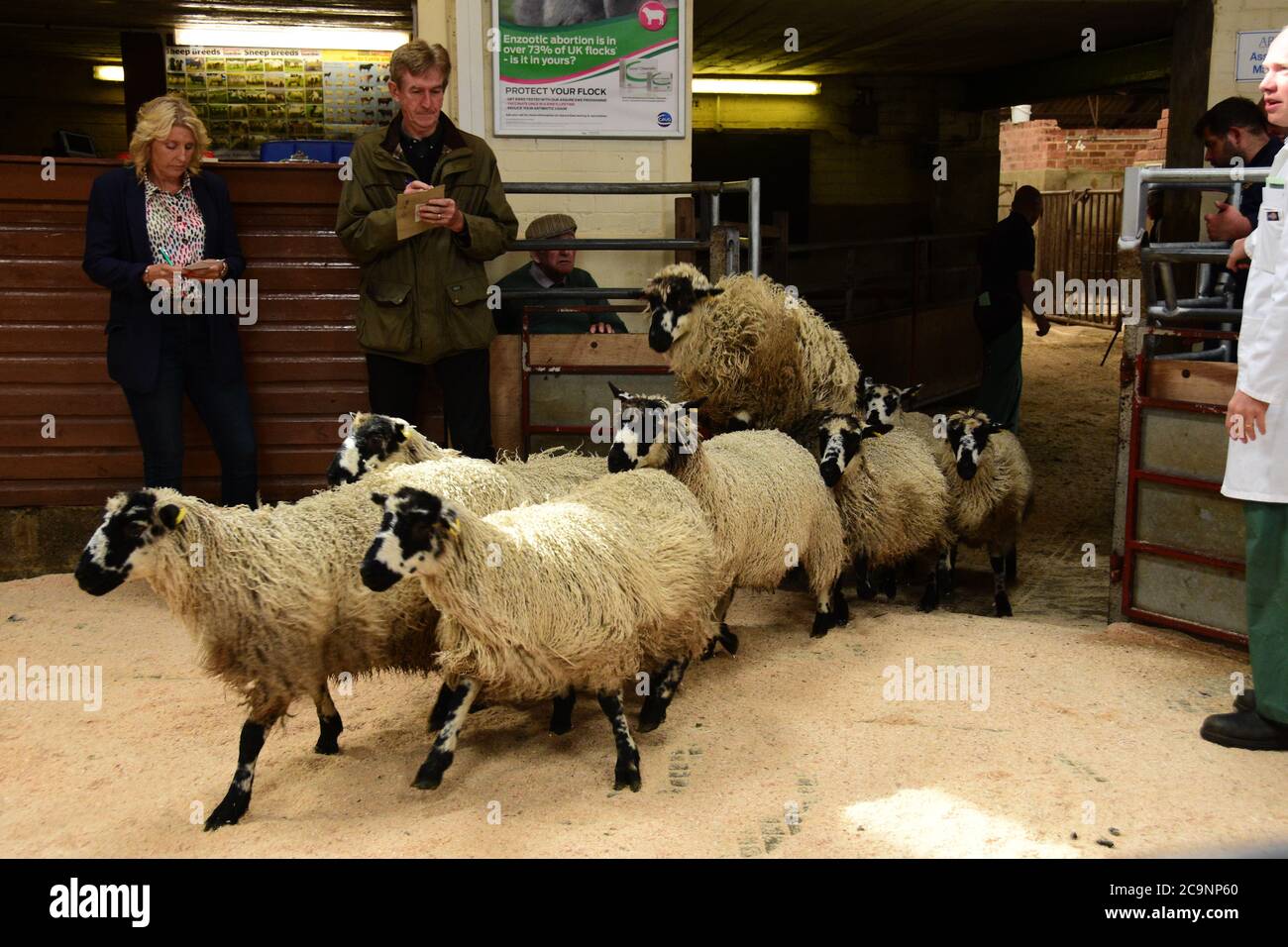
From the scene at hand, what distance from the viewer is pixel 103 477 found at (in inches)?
277

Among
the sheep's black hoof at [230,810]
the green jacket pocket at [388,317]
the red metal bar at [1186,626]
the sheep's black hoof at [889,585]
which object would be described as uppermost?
the green jacket pocket at [388,317]

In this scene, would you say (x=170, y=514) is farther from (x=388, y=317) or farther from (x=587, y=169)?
(x=587, y=169)

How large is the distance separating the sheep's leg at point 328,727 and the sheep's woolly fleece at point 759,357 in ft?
8.21

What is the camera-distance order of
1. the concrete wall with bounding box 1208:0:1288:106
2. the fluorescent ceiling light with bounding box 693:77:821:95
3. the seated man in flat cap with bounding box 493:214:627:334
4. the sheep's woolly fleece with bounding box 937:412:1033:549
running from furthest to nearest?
the fluorescent ceiling light with bounding box 693:77:821:95 < the concrete wall with bounding box 1208:0:1288:106 < the sheep's woolly fleece with bounding box 937:412:1033:549 < the seated man in flat cap with bounding box 493:214:627:334

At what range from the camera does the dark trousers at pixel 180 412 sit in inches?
231

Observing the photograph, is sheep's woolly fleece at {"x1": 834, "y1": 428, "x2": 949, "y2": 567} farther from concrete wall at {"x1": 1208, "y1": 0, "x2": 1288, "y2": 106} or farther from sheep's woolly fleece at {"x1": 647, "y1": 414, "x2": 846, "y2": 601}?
concrete wall at {"x1": 1208, "y1": 0, "x2": 1288, "y2": 106}

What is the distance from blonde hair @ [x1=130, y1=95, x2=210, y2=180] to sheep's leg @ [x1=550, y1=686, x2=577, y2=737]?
3204mm

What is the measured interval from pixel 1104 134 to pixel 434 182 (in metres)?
18.4

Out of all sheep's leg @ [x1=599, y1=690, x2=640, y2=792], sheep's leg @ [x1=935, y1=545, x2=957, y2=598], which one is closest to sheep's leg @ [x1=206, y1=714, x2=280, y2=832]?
sheep's leg @ [x1=599, y1=690, x2=640, y2=792]

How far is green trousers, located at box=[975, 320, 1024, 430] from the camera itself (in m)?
9.43

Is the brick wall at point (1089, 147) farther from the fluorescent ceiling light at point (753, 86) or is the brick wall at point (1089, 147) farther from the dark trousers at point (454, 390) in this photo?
the dark trousers at point (454, 390)

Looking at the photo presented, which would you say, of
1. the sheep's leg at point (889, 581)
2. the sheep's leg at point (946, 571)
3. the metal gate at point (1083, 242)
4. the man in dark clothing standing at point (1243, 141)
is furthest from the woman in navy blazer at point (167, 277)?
the metal gate at point (1083, 242)

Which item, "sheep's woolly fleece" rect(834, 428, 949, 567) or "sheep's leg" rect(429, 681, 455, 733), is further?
"sheep's woolly fleece" rect(834, 428, 949, 567)
